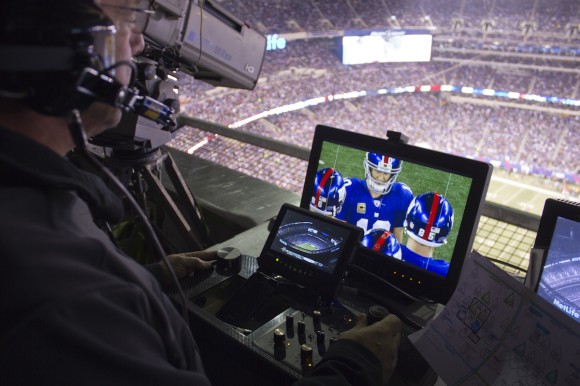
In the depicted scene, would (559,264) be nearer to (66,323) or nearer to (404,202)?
(404,202)

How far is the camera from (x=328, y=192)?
1.33 meters

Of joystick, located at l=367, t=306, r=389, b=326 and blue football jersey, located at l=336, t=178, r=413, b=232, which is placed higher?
blue football jersey, located at l=336, t=178, r=413, b=232

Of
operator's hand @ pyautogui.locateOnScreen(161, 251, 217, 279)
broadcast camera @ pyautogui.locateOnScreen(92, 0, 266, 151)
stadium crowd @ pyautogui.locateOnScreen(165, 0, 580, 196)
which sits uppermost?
stadium crowd @ pyautogui.locateOnScreen(165, 0, 580, 196)

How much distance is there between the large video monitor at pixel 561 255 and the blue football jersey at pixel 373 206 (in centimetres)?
34

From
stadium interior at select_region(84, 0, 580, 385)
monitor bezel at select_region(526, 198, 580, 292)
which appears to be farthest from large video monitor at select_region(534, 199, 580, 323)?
stadium interior at select_region(84, 0, 580, 385)

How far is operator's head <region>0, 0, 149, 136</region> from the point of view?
494 millimetres

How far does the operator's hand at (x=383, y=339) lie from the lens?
854mm

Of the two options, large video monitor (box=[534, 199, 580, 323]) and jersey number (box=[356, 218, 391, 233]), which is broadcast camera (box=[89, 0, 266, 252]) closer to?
jersey number (box=[356, 218, 391, 233])

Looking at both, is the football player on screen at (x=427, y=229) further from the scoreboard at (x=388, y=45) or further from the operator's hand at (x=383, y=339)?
the scoreboard at (x=388, y=45)

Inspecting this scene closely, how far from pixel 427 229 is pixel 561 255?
314mm

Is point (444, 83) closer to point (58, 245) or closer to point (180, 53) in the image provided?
point (180, 53)

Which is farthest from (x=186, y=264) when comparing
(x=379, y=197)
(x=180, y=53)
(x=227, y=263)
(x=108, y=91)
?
(x=180, y=53)

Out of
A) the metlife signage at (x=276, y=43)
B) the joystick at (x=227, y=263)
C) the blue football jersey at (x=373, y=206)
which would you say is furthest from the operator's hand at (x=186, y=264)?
the metlife signage at (x=276, y=43)

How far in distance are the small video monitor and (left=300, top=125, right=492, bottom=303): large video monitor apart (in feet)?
0.47
